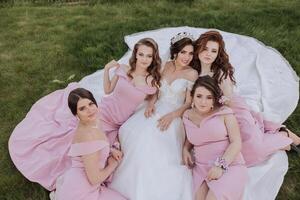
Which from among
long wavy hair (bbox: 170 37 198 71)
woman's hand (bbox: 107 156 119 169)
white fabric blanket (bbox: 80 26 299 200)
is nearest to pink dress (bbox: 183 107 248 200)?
white fabric blanket (bbox: 80 26 299 200)

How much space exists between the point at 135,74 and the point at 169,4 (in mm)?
3893

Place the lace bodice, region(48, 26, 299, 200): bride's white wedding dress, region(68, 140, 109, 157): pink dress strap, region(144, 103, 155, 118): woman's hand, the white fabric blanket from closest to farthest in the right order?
region(68, 140, 109, 157): pink dress strap, region(48, 26, 299, 200): bride's white wedding dress, region(144, 103, 155, 118): woman's hand, the lace bodice, the white fabric blanket

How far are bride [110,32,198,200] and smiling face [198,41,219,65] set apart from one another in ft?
0.38

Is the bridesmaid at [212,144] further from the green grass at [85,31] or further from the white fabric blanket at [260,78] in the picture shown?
→ the green grass at [85,31]

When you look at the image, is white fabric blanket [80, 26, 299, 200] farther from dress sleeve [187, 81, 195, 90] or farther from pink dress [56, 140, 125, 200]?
pink dress [56, 140, 125, 200]

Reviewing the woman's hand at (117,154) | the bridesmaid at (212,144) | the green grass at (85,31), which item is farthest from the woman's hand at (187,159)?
the green grass at (85,31)

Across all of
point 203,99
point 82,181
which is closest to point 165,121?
point 203,99

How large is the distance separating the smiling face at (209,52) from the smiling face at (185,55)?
98 millimetres

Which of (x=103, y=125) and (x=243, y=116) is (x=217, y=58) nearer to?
(x=243, y=116)

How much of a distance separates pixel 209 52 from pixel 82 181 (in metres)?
1.71

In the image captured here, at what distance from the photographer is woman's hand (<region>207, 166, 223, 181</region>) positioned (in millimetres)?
3826

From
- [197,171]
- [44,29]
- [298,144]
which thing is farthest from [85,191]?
[44,29]

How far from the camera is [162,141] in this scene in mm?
4219

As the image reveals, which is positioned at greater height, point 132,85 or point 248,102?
point 132,85
